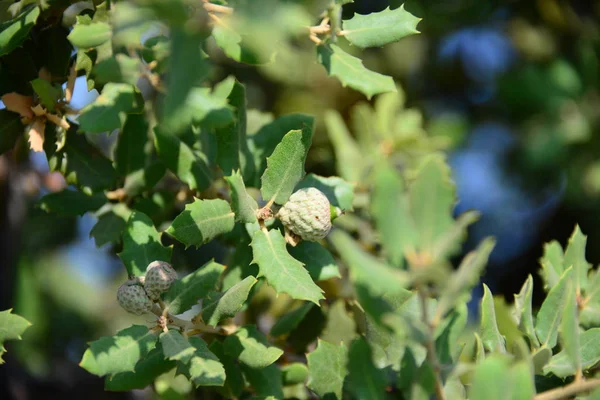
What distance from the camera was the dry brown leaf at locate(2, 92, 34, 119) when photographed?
3.68 ft

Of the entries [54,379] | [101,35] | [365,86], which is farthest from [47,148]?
[54,379]

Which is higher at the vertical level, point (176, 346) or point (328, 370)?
point (176, 346)

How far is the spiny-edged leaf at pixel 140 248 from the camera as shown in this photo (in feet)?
3.31

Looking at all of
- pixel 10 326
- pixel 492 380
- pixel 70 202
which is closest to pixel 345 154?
pixel 70 202

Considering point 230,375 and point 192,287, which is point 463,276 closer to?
point 192,287

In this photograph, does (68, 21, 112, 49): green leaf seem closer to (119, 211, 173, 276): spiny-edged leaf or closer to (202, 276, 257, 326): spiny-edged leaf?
(119, 211, 173, 276): spiny-edged leaf

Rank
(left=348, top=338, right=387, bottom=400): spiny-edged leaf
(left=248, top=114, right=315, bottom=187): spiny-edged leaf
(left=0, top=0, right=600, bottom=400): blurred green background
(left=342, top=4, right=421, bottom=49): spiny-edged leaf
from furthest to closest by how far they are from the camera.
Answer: (left=0, top=0, right=600, bottom=400): blurred green background
(left=248, top=114, right=315, bottom=187): spiny-edged leaf
(left=342, top=4, right=421, bottom=49): spiny-edged leaf
(left=348, top=338, right=387, bottom=400): spiny-edged leaf

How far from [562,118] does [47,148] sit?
1.85 meters

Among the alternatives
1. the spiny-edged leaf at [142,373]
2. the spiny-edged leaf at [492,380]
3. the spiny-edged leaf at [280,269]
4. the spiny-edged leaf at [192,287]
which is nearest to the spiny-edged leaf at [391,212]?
the spiny-edged leaf at [492,380]

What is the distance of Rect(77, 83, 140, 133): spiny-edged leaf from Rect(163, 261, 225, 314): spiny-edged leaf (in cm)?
25

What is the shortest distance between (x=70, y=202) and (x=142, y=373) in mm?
385

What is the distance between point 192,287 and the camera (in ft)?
3.17

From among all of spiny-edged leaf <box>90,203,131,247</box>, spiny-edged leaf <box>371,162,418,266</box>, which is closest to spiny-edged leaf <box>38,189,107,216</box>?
spiny-edged leaf <box>90,203,131,247</box>

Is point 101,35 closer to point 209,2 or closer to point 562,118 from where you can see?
point 209,2
